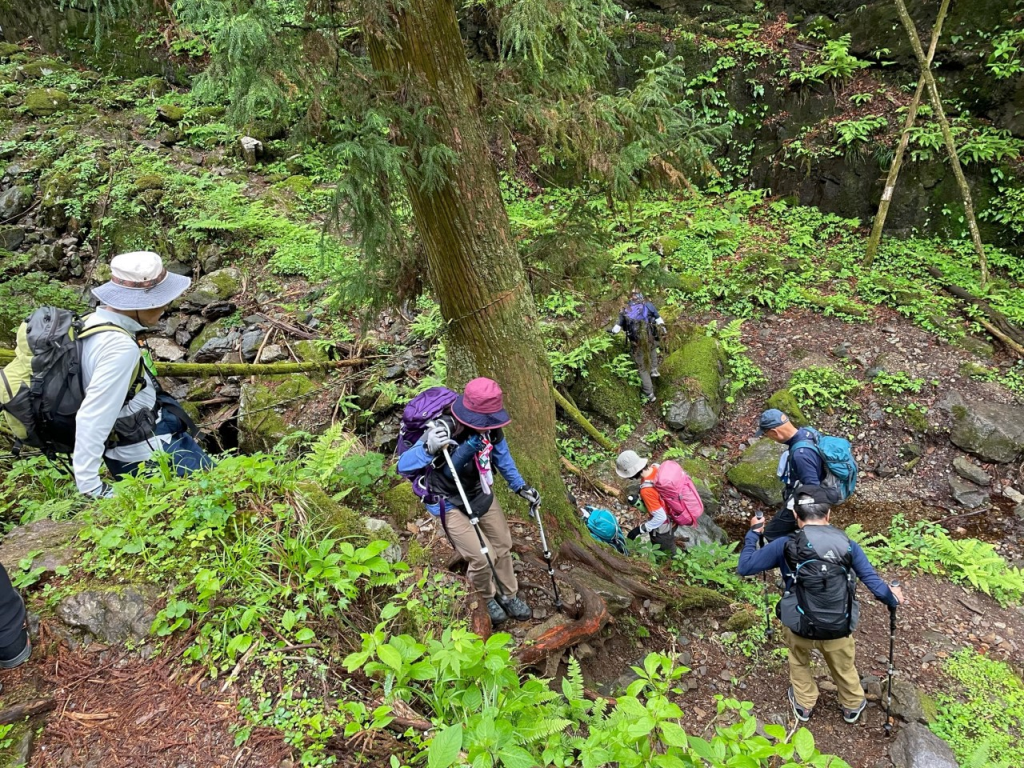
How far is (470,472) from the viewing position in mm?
3867

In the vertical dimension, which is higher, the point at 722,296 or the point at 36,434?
the point at 36,434

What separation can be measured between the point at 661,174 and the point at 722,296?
762 centimetres

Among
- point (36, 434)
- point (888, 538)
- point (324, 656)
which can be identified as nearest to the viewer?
point (324, 656)

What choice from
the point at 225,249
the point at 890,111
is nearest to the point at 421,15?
the point at 225,249

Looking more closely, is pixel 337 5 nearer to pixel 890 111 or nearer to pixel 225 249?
pixel 225 249

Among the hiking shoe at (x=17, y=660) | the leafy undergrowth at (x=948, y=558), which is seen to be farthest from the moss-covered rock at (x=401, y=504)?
the leafy undergrowth at (x=948, y=558)

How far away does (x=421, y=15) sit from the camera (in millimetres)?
3631

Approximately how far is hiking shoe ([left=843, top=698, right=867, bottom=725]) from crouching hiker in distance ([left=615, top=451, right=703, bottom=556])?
6.74ft

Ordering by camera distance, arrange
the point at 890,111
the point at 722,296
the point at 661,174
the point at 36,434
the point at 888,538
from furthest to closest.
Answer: the point at 890,111
the point at 722,296
the point at 888,538
the point at 661,174
the point at 36,434

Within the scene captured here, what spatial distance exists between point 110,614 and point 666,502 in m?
5.04

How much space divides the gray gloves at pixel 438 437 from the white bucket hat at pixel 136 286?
1.72 metres

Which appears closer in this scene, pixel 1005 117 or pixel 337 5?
pixel 337 5

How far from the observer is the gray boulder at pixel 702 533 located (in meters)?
6.79

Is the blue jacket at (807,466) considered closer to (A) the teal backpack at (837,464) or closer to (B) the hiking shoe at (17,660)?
(A) the teal backpack at (837,464)
